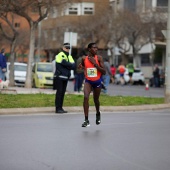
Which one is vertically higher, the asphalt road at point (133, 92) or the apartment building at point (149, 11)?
the apartment building at point (149, 11)

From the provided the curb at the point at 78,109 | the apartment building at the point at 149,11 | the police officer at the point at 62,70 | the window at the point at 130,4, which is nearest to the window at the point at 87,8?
the apartment building at the point at 149,11

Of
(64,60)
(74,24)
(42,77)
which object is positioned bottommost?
(42,77)

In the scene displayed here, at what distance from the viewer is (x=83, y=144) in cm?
1148

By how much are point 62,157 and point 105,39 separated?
59009 millimetres

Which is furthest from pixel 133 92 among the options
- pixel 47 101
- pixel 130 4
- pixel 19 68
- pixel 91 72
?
pixel 130 4

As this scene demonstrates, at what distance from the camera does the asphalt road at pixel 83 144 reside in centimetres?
935

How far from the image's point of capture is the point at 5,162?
372 inches

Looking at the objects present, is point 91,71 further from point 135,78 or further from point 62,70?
point 135,78

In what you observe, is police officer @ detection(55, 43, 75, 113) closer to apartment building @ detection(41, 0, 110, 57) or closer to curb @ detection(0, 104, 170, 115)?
curb @ detection(0, 104, 170, 115)


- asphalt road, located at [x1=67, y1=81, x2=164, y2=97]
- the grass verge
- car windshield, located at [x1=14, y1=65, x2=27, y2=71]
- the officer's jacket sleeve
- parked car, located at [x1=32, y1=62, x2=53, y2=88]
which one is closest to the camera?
the officer's jacket sleeve

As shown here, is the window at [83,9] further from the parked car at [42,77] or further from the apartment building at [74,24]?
the parked car at [42,77]

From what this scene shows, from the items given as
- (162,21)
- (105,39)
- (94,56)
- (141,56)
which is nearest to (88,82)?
(94,56)

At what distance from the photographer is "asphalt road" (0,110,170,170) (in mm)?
9352

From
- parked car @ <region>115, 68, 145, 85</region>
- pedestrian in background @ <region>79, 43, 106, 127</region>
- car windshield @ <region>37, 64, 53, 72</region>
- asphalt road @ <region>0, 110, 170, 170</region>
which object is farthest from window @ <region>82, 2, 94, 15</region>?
pedestrian in background @ <region>79, 43, 106, 127</region>
